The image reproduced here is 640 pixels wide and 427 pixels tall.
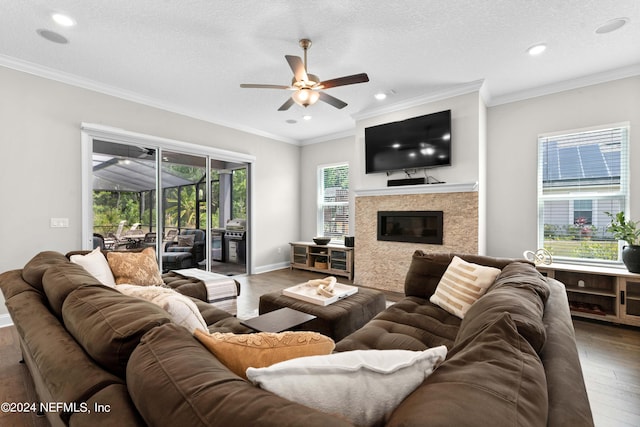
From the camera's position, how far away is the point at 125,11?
8.09ft

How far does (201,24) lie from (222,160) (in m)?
2.87

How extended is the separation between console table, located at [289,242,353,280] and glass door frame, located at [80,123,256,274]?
992 millimetres

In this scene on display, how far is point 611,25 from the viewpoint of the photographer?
2672 mm

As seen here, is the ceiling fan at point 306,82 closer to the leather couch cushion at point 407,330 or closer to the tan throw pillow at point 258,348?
the leather couch cushion at point 407,330

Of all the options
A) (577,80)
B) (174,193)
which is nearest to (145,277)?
(174,193)

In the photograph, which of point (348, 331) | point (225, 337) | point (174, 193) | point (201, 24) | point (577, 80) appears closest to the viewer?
point (225, 337)

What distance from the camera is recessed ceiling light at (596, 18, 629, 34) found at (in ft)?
8.53

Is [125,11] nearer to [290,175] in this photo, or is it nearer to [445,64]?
[445,64]

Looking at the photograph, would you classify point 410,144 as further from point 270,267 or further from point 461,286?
point 270,267

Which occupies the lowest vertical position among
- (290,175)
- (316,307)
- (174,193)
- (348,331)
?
(348,331)

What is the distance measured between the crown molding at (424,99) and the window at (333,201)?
1516 millimetres

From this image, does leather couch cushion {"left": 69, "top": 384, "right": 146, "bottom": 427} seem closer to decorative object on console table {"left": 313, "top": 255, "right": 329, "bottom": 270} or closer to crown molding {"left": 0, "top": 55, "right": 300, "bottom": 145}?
crown molding {"left": 0, "top": 55, "right": 300, "bottom": 145}

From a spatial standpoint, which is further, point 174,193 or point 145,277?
point 174,193

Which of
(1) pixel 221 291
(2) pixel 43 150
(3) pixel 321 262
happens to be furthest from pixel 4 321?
(3) pixel 321 262
